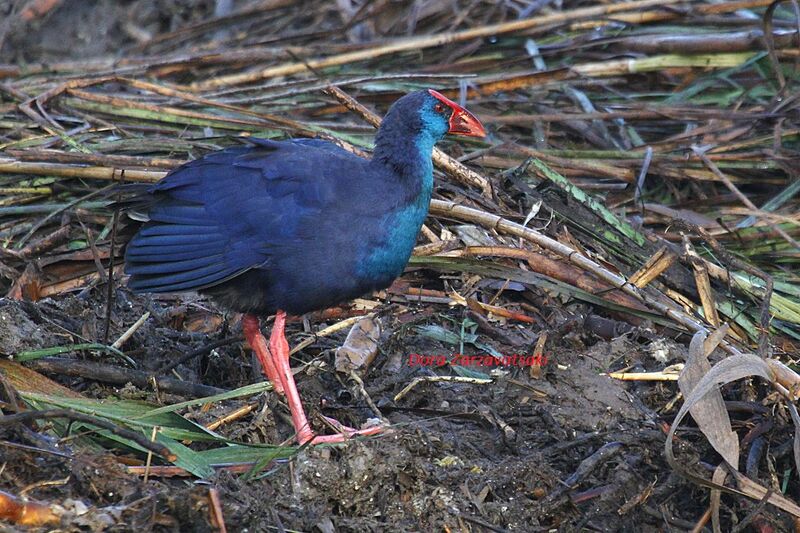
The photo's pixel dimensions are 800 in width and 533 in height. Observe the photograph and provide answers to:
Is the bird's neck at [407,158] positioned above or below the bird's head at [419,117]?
below

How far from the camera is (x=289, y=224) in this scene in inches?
163

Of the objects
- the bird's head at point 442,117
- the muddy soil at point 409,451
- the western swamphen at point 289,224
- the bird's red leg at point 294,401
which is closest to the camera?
the muddy soil at point 409,451

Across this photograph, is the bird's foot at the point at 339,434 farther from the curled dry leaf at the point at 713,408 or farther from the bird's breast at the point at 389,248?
the curled dry leaf at the point at 713,408

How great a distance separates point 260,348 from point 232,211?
56 centimetres

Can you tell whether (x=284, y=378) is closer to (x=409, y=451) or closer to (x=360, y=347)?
(x=360, y=347)

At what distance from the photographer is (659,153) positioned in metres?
6.00

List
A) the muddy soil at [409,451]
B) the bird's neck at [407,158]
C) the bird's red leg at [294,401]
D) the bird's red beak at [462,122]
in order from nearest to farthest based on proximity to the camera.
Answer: the muddy soil at [409,451]
the bird's red leg at [294,401]
the bird's neck at [407,158]
the bird's red beak at [462,122]

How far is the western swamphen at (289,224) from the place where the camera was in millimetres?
4113

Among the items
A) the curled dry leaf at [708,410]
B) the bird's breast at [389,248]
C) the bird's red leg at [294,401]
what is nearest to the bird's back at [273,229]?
the bird's breast at [389,248]

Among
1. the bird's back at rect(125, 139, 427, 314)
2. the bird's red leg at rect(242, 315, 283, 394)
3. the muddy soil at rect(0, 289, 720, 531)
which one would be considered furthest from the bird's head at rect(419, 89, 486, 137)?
the bird's red leg at rect(242, 315, 283, 394)

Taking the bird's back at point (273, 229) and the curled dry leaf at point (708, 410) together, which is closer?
the curled dry leaf at point (708, 410)

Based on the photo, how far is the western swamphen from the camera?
13.5 ft

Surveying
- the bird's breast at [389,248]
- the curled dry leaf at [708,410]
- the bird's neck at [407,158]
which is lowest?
the curled dry leaf at [708,410]

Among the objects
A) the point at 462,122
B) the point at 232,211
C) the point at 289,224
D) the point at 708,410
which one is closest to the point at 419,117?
the point at 462,122
